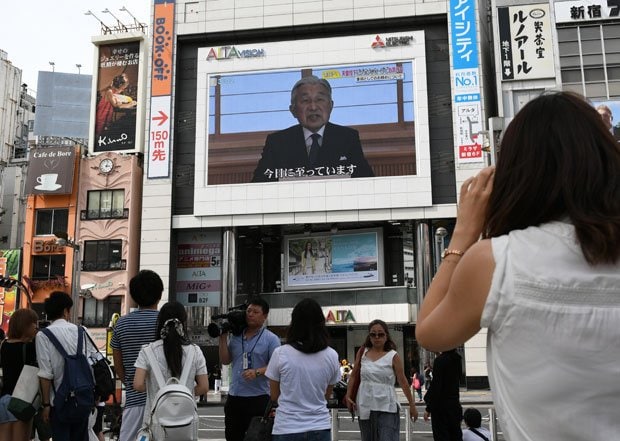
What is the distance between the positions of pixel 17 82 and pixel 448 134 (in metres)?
35.3

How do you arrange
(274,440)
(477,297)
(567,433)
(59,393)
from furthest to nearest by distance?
1. (59,393)
2. (274,440)
3. (477,297)
4. (567,433)

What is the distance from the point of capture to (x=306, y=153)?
1433 inches

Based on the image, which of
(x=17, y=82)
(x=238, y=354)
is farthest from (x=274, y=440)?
(x=17, y=82)

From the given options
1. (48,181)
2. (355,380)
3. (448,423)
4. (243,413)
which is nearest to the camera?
(243,413)

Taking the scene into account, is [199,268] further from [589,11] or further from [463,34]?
[589,11]

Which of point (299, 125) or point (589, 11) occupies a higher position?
point (589, 11)

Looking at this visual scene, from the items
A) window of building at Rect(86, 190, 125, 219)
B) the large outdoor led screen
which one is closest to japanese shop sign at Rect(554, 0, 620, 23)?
the large outdoor led screen

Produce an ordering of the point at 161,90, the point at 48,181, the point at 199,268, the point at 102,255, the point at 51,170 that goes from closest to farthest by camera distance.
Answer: the point at 199,268 < the point at 161,90 < the point at 102,255 < the point at 48,181 < the point at 51,170

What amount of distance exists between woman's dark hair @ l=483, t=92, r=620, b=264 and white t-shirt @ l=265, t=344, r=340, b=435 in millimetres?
3339

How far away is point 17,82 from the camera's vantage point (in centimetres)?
5231

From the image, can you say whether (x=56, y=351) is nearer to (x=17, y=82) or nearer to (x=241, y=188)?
(x=241, y=188)

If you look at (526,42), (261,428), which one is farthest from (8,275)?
(261,428)

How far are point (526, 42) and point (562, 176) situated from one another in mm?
35394

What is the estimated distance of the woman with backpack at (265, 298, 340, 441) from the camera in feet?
15.6
